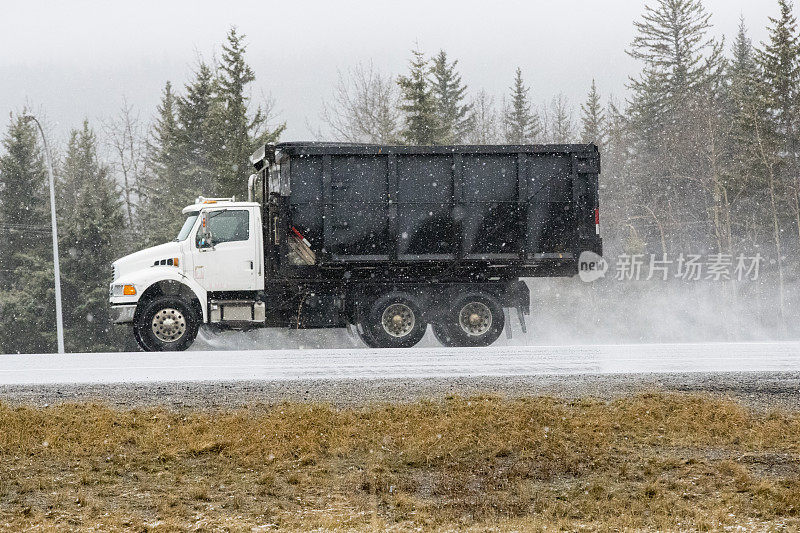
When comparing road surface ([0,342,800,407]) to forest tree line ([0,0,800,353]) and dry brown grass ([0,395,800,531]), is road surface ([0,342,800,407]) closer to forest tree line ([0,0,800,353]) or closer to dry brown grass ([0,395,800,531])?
dry brown grass ([0,395,800,531])

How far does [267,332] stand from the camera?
29.2 meters

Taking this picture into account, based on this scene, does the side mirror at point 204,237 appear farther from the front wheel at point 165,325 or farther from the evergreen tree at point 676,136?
the evergreen tree at point 676,136

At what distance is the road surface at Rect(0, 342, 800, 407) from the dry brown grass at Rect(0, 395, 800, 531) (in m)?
0.78

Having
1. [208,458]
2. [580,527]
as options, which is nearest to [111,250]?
[208,458]

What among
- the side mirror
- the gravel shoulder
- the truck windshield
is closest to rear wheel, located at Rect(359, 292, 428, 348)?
the side mirror

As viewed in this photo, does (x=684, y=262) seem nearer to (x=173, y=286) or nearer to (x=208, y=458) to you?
(x=173, y=286)

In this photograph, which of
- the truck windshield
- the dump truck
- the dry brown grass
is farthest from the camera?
the truck windshield

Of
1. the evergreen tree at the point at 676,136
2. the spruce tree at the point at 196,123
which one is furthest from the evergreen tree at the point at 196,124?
the evergreen tree at the point at 676,136

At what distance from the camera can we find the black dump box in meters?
15.2

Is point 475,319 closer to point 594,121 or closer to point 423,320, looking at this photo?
point 423,320

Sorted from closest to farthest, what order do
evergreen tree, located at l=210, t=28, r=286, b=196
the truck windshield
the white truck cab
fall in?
the white truck cab, the truck windshield, evergreen tree, located at l=210, t=28, r=286, b=196

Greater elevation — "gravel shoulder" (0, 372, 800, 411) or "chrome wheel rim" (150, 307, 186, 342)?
"chrome wheel rim" (150, 307, 186, 342)

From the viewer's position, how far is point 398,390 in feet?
31.3

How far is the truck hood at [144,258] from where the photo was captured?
15.0 m
